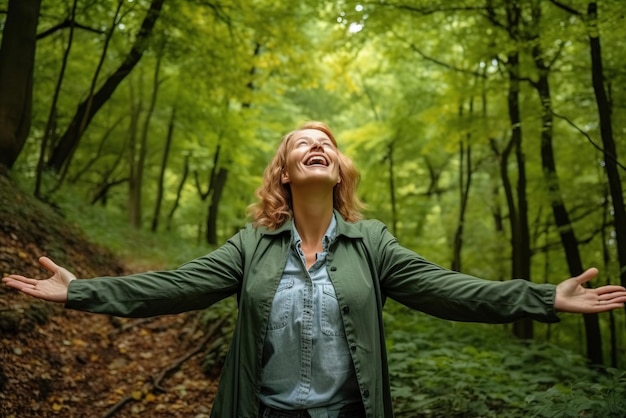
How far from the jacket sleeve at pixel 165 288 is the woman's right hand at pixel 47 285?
1.9 inches

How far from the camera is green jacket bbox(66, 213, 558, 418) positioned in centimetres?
209

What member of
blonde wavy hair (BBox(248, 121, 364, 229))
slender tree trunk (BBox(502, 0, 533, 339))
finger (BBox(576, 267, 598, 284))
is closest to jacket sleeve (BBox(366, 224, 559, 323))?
finger (BBox(576, 267, 598, 284))

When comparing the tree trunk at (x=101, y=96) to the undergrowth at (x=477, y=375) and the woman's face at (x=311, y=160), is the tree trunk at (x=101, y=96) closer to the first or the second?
the undergrowth at (x=477, y=375)

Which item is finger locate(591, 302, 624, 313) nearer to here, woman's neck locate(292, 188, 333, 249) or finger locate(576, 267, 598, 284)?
finger locate(576, 267, 598, 284)

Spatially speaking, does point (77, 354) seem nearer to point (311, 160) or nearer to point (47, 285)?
point (47, 285)

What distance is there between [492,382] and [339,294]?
10.8 ft

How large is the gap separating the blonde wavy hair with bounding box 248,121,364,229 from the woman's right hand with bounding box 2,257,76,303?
2.93ft

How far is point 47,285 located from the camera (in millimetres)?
2102

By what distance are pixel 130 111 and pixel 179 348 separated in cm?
1257

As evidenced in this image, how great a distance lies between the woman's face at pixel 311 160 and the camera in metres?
2.46

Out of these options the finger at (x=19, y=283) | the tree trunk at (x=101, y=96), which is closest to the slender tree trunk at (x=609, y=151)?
the finger at (x=19, y=283)

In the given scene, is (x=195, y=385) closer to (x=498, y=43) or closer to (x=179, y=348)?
(x=179, y=348)

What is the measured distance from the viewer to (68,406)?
474cm

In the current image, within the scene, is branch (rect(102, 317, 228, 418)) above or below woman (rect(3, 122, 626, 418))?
below
